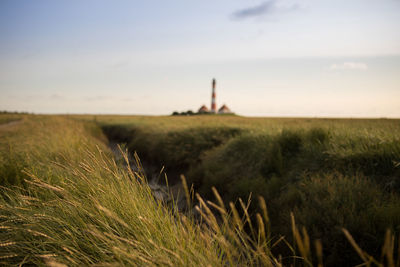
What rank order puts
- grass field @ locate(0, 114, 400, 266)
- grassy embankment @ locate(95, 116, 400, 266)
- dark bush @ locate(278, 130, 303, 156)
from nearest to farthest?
grass field @ locate(0, 114, 400, 266)
grassy embankment @ locate(95, 116, 400, 266)
dark bush @ locate(278, 130, 303, 156)

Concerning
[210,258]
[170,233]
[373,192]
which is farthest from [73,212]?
[373,192]

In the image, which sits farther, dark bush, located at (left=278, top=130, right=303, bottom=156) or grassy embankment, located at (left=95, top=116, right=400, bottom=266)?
dark bush, located at (left=278, top=130, right=303, bottom=156)

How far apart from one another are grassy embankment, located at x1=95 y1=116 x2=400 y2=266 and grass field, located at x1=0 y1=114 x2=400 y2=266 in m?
0.02

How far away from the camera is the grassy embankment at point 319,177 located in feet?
11.4

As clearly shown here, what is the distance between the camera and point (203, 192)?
6.82 m

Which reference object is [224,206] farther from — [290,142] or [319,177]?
[290,142]

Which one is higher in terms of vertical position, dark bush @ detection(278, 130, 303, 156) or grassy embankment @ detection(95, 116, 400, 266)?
dark bush @ detection(278, 130, 303, 156)

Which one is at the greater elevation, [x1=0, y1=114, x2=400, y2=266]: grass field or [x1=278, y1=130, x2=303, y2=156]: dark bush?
[x1=278, y1=130, x2=303, y2=156]: dark bush

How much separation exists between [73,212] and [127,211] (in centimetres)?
59

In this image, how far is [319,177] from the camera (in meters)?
4.82

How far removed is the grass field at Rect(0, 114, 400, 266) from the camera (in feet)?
7.23

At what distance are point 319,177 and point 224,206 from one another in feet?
6.44

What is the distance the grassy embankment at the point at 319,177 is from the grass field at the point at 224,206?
0.06 ft

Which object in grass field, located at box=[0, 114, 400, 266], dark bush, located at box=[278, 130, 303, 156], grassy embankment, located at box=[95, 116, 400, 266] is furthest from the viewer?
dark bush, located at box=[278, 130, 303, 156]
